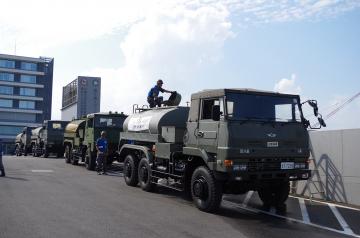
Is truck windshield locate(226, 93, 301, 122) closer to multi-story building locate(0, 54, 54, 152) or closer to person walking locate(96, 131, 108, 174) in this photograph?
person walking locate(96, 131, 108, 174)

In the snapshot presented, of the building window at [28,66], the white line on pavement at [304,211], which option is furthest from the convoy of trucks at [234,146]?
the building window at [28,66]

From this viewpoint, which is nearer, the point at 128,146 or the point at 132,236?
the point at 132,236

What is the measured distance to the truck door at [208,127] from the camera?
388 inches

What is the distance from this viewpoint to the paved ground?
7.84 meters

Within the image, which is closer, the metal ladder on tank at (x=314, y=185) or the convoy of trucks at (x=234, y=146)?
the convoy of trucks at (x=234, y=146)

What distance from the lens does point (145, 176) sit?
1338cm

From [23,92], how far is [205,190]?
102298 mm

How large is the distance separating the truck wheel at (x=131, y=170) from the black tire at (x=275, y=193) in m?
4.47

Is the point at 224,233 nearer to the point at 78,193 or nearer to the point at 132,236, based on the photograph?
the point at 132,236

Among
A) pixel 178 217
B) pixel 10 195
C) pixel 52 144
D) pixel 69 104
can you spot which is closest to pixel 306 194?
pixel 178 217

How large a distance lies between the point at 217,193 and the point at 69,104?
34.4 metres

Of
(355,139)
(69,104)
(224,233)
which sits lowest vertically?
(224,233)

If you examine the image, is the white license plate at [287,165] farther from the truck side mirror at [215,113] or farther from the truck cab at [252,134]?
the truck side mirror at [215,113]

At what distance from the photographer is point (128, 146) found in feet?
48.1
